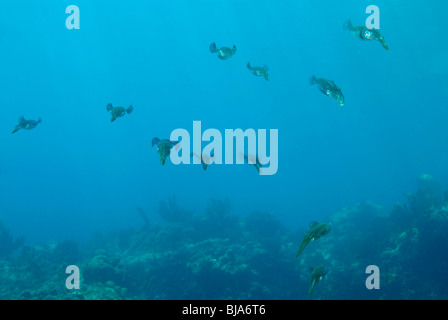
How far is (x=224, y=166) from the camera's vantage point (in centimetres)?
8381

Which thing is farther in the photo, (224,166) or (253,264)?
(224,166)

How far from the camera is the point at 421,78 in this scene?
68.9m

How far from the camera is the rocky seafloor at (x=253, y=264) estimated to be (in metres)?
9.56

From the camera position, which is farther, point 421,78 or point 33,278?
point 421,78

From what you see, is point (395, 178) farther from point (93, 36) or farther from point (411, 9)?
point (93, 36)

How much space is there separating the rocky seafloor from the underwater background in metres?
0.07

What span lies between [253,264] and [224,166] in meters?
71.5

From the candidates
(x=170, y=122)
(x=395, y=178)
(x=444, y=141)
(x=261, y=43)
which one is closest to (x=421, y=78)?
(x=444, y=141)

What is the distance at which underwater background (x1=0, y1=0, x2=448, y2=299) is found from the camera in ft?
38.6

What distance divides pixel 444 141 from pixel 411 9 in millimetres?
48277

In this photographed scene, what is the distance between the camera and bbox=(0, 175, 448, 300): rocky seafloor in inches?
376

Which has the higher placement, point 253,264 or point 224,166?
point 224,166

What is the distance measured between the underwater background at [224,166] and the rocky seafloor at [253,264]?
0.23 feet

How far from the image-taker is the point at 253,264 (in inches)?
487
